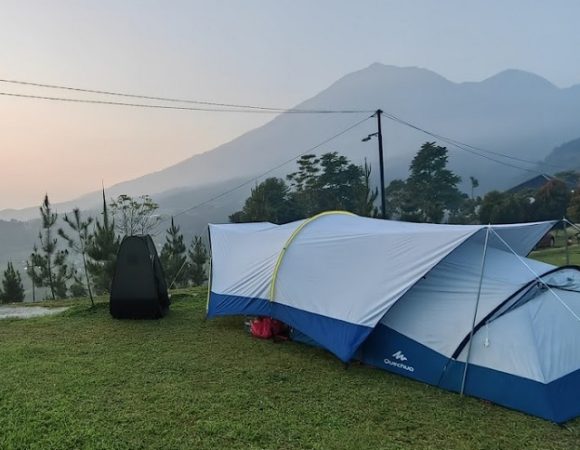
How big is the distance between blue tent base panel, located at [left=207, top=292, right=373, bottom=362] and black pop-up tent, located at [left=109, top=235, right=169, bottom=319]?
4.39 feet

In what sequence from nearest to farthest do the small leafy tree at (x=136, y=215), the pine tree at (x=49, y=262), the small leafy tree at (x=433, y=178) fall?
the pine tree at (x=49, y=262) → the small leafy tree at (x=136, y=215) → the small leafy tree at (x=433, y=178)

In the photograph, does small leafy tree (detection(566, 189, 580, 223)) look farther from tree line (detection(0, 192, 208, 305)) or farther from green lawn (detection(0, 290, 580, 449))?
green lawn (detection(0, 290, 580, 449))

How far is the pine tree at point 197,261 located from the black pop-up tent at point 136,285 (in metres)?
12.3

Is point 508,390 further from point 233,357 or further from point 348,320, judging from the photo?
point 233,357

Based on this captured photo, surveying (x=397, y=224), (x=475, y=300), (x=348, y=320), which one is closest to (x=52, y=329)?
(x=348, y=320)

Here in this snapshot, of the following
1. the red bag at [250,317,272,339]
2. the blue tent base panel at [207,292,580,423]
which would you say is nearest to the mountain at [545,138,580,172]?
the red bag at [250,317,272,339]

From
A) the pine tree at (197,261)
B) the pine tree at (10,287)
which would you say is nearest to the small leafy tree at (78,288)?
the pine tree at (10,287)

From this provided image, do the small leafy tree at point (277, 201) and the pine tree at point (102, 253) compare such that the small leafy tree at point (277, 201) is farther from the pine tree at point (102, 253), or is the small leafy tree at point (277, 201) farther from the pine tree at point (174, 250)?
the pine tree at point (102, 253)

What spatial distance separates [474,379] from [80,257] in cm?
1832

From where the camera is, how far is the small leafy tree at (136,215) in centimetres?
2361

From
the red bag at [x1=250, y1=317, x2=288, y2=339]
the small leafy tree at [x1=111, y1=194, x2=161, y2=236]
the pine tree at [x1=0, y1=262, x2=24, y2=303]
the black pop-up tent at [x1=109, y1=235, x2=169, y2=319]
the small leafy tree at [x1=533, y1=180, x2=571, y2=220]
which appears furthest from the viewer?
the small leafy tree at [x1=533, y1=180, x2=571, y2=220]

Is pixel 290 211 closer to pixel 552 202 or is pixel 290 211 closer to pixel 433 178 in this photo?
pixel 433 178

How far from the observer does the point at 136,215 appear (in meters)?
24.0

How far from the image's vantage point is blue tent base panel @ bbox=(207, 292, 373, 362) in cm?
491
